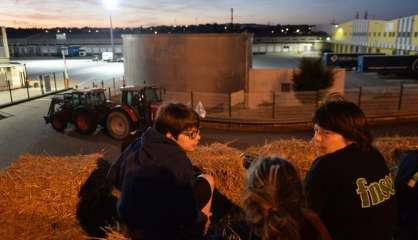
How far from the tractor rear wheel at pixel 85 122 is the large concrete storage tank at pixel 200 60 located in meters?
6.67

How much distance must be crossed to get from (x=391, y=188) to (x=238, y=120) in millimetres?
13611

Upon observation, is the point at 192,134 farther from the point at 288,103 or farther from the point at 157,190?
the point at 288,103

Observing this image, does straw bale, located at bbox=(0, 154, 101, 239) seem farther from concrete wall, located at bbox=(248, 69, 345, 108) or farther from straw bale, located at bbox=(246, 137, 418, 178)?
concrete wall, located at bbox=(248, 69, 345, 108)

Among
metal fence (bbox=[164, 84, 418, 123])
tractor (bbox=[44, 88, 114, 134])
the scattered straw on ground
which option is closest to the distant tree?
metal fence (bbox=[164, 84, 418, 123])


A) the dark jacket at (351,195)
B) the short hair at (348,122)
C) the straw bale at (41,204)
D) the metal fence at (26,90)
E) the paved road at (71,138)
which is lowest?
the paved road at (71,138)

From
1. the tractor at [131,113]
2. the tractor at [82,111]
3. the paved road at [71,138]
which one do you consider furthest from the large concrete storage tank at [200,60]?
the tractor at [131,113]

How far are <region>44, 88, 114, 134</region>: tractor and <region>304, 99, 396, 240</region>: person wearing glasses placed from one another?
12387mm

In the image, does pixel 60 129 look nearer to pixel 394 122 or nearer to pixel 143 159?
pixel 143 159

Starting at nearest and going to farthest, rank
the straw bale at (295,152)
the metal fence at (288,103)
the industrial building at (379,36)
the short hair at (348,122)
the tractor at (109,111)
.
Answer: the short hair at (348,122) → the straw bale at (295,152) → the tractor at (109,111) → the metal fence at (288,103) → the industrial building at (379,36)

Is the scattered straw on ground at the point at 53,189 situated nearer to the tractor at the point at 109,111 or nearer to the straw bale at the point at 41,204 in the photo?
the straw bale at the point at 41,204

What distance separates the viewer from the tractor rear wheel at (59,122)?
14.3 meters

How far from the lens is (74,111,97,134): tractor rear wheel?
13742mm

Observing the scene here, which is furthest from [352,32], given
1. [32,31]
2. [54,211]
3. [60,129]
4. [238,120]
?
[32,31]

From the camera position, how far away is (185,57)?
63.0ft
